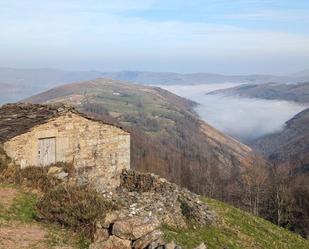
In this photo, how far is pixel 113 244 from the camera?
1477 cm

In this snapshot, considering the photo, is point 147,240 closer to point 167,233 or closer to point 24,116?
point 167,233

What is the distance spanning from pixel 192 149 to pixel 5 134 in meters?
173

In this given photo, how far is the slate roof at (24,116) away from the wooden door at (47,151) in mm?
1180

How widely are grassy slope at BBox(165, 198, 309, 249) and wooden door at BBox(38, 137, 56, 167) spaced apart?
902 centimetres

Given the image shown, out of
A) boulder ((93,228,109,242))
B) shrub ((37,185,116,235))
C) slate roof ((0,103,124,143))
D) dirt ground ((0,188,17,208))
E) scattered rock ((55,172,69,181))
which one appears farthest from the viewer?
slate roof ((0,103,124,143))

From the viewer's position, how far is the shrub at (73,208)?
16484 mm

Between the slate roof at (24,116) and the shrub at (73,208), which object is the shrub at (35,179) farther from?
the shrub at (73,208)

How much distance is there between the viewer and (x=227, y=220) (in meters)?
28.7

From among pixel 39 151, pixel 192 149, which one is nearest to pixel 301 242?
pixel 39 151

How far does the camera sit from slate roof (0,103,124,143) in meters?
26.6

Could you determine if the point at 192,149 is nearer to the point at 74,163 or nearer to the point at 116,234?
the point at 74,163

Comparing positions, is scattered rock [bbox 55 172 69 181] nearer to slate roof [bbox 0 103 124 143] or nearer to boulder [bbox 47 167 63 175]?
boulder [bbox 47 167 63 175]

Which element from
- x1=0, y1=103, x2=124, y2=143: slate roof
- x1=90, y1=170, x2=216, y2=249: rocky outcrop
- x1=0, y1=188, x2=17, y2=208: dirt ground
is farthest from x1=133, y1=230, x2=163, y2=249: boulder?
x1=0, y1=103, x2=124, y2=143: slate roof

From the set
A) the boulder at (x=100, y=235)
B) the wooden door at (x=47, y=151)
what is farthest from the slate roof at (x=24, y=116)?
the boulder at (x=100, y=235)
